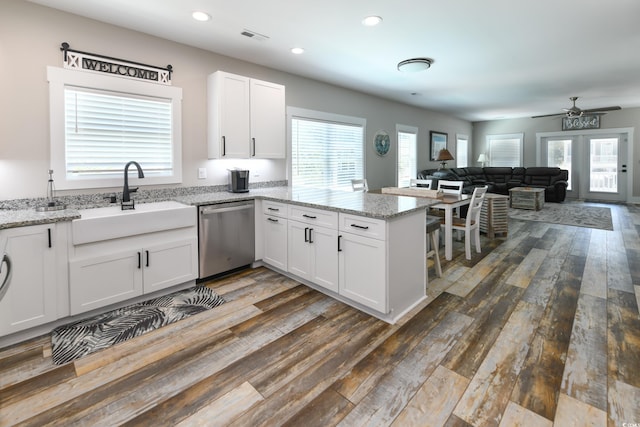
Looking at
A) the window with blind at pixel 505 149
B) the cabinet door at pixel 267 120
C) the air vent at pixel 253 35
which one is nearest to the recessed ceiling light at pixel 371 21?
the air vent at pixel 253 35

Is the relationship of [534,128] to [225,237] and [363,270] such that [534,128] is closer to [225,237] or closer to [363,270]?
[363,270]

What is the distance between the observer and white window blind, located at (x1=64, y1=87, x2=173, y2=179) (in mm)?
2877

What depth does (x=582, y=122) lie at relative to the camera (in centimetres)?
915

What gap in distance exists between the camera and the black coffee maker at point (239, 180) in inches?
150

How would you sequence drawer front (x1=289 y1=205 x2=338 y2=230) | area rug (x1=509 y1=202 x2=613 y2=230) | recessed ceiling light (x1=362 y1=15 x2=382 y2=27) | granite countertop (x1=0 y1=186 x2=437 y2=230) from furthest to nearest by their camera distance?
area rug (x1=509 y1=202 x2=613 y2=230)
recessed ceiling light (x1=362 y1=15 x2=382 y2=27)
drawer front (x1=289 y1=205 x2=338 y2=230)
granite countertop (x1=0 y1=186 x2=437 y2=230)

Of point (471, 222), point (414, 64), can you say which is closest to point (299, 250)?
point (471, 222)

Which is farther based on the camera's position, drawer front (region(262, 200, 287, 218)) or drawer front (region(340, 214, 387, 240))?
drawer front (region(262, 200, 287, 218))

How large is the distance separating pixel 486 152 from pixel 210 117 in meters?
10.00

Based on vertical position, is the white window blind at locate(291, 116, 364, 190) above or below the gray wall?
below

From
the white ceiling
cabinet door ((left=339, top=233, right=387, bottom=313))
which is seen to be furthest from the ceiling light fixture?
cabinet door ((left=339, top=233, right=387, bottom=313))

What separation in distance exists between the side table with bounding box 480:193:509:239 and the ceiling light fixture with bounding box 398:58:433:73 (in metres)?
2.16

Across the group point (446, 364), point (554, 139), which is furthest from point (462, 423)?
point (554, 139)

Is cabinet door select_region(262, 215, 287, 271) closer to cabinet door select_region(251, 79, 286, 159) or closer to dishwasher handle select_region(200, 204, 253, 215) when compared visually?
dishwasher handle select_region(200, 204, 253, 215)

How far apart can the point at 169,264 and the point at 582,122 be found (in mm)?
11163
